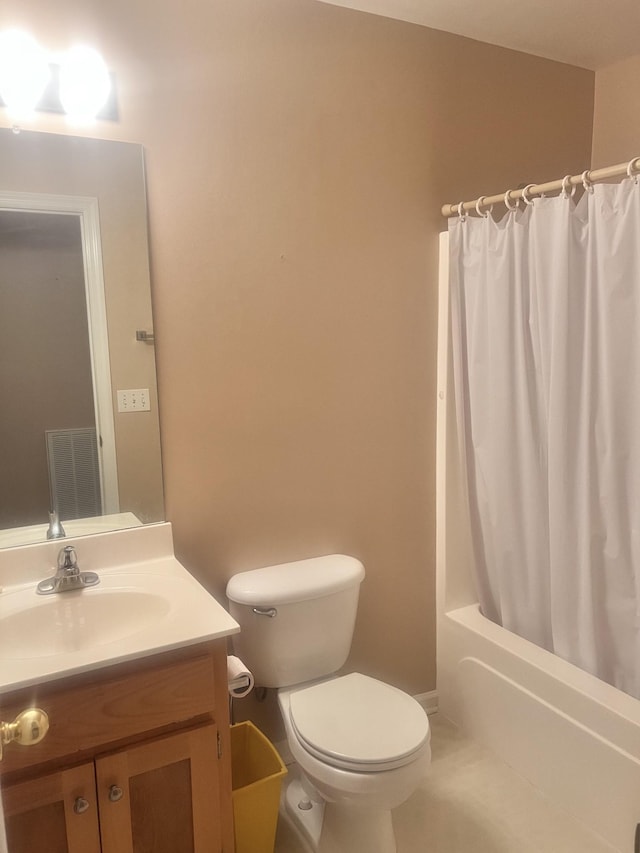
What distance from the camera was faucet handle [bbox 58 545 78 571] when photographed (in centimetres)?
165

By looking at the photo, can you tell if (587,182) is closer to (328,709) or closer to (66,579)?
(328,709)

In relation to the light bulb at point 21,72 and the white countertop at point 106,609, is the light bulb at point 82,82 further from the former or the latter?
the white countertop at point 106,609

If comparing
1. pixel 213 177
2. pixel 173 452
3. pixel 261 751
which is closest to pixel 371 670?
pixel 261 751

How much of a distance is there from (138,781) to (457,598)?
1.35 metres

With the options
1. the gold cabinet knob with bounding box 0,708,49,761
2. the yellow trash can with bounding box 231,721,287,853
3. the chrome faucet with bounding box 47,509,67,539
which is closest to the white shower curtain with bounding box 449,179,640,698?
the yellow trash can with bounding box 231,721,287,853

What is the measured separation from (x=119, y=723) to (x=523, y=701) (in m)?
1.28

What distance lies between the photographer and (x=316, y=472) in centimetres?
211

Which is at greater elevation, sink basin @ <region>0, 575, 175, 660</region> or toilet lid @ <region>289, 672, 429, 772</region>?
sink basin @ <region>0, 575, 175, 660</region>

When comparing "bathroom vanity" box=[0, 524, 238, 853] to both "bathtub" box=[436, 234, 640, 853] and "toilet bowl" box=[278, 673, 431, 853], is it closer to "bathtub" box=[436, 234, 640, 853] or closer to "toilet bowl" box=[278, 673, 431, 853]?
"toilet bowl" box=[278, 673, 431, 853]

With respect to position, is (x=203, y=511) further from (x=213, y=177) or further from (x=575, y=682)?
(x=575, y=682)

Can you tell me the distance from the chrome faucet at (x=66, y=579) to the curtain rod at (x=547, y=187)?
1.58 m

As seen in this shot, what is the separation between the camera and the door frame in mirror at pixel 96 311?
1.67 m

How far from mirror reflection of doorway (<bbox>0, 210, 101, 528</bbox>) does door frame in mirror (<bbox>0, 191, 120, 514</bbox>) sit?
1 centimetres

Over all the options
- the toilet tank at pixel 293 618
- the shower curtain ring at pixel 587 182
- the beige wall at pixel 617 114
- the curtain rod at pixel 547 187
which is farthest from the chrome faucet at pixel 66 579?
the beige wall at pixel 617 114
